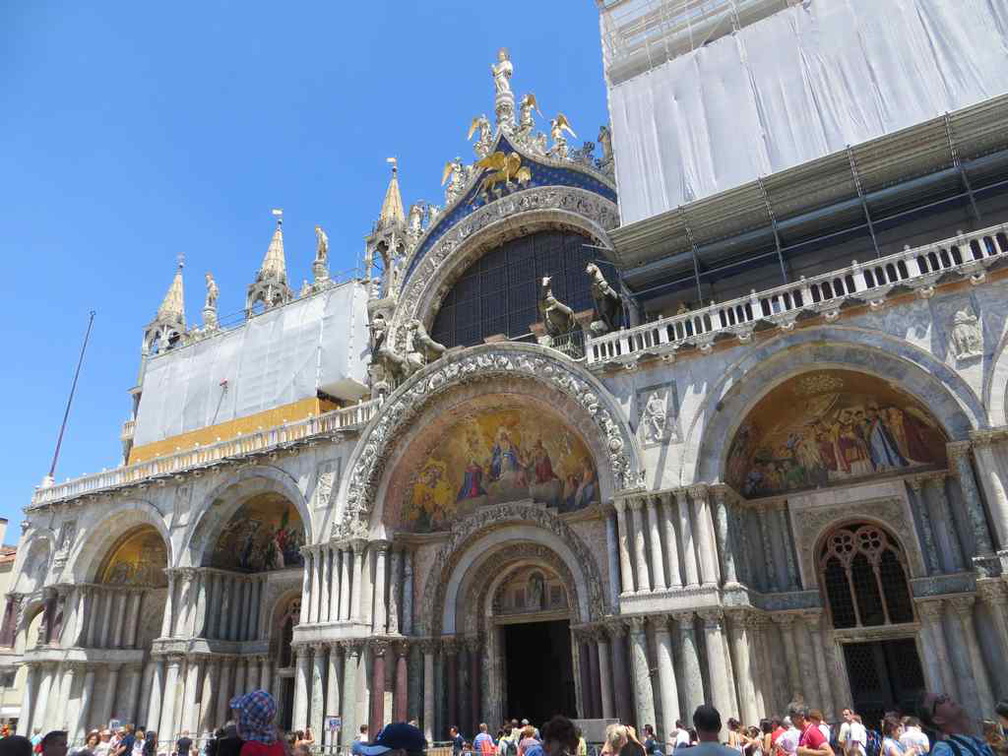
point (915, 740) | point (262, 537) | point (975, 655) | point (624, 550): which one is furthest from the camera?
point (262, 537)

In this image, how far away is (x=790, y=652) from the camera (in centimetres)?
1552

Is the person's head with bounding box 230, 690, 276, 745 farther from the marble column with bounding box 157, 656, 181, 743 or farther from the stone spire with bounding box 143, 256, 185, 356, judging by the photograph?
the stone spire with bounding box 143, 256, 185, 356

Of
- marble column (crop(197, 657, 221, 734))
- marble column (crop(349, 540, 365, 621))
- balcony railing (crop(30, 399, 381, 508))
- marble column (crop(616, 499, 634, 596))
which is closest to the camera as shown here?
marble column (crop(616, 499, 634, 596))

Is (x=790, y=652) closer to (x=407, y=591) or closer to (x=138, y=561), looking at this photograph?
(x=407, y=591)

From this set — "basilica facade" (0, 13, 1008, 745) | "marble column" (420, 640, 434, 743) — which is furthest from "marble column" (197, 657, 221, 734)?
"marble column" (420, 640, 434, 743)

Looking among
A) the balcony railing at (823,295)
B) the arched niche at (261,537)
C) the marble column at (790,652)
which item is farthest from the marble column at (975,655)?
the arched niche at (261,537)

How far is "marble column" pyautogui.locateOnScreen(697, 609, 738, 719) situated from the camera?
1380 cm

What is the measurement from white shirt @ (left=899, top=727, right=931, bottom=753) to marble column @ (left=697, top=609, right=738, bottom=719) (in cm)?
393

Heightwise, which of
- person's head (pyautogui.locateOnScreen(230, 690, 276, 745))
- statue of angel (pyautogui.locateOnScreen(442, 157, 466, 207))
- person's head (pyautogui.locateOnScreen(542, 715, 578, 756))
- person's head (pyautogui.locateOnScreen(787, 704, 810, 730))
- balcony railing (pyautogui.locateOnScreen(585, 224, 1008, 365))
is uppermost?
statue of angel (pyautogui.locateOnScreen(442, 157, 466, 207))

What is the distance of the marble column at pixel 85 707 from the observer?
78.7 ft

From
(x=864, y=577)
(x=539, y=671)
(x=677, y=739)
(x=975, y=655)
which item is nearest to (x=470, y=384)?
(x=539, y=671)

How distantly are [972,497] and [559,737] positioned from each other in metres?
11.5

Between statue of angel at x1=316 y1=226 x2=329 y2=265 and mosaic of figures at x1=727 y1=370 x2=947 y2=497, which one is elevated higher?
statue of angel at x1=316 y1=226 x2=329 y2=265

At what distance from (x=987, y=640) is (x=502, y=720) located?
452 inches
